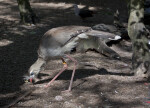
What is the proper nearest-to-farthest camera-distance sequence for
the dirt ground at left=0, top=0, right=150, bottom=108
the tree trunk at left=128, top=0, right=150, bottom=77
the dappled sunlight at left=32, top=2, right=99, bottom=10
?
1. the dirt ground at left=0, top=0, right=150, bottom=108
2. the tree trunk at left=128, top=0, right=150, bottom=77
3. the dappled sunlight at left=32, top=2, right=99, bottom=10

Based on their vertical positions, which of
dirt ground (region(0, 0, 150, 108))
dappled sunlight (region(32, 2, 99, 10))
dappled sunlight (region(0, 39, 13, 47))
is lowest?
dirt ground (region(0, 0, 150, 108))

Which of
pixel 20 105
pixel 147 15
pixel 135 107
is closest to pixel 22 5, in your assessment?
pixel 147 15

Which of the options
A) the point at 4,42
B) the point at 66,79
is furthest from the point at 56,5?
the point at 66,79

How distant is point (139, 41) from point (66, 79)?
1.53 metres

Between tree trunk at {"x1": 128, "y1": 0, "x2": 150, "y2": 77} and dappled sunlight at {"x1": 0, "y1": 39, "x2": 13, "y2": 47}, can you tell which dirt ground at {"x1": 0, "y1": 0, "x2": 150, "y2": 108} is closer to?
dappled sunlight at {"x1": 0, "y1": 39, "x2": 13, "y2": 47}

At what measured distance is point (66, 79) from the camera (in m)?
5.37

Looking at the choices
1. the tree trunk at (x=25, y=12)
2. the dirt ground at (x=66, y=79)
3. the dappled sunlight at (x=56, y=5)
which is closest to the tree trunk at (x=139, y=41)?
the dirt ground at (x=66, y=79)

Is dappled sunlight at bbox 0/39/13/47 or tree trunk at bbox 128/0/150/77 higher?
tree trunk at bbox 128/0/150/77

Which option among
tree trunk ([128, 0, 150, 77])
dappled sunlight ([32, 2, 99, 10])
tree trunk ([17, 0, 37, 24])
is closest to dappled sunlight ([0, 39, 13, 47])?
tree trunk ([17, 0, 37, 24])

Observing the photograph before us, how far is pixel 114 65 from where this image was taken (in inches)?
245

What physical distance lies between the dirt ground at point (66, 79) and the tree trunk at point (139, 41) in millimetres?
249

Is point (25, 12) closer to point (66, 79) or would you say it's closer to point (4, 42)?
point (4, 42)

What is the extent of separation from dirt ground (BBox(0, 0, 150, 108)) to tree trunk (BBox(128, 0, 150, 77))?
25 centimetres

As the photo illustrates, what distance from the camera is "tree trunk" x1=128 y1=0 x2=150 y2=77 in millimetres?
5281
